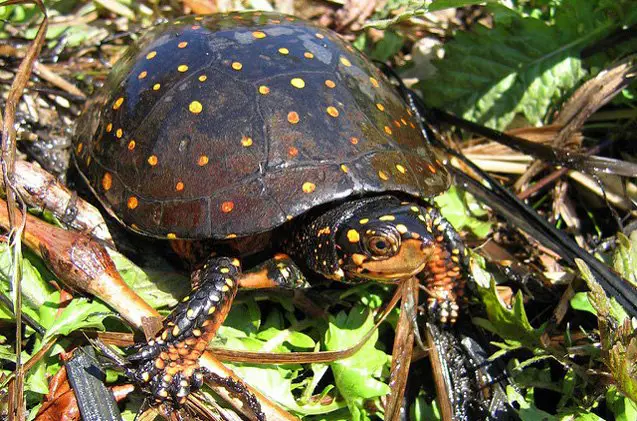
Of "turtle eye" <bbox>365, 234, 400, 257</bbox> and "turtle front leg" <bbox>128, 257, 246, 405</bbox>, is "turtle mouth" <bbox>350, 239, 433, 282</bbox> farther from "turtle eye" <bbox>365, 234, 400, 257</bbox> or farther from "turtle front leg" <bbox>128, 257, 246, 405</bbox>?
"turtle front leg" <bbox>128, 257, 246, 405</bbox>

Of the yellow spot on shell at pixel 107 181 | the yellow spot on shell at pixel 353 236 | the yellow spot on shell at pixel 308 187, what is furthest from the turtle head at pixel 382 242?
the yellow spot on shell at pixel 107 181

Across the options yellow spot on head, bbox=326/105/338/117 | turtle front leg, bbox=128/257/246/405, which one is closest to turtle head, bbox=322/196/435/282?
yellow spot on head, bbox=326/105/338/117

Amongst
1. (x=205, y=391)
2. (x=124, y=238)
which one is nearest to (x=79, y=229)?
(x=124, y=238)

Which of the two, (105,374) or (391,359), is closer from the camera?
(105,374)

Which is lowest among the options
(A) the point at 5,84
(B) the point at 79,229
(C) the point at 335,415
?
(C) the point at 335,415

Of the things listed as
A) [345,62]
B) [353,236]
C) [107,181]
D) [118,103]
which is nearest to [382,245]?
[353,236]

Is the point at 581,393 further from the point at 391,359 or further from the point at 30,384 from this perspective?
the point at 30,384
